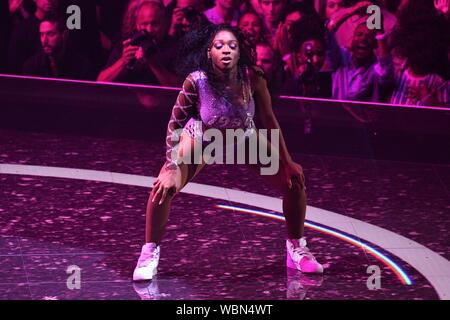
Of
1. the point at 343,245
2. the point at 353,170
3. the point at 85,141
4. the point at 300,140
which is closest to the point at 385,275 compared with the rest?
the point at 343,245

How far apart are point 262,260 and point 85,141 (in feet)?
9.44

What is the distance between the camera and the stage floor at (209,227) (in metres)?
Result: 5.88

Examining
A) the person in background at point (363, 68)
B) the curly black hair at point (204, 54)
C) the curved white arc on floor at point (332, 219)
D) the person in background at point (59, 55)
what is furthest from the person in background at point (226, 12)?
the curly black hair at point (204, 54)

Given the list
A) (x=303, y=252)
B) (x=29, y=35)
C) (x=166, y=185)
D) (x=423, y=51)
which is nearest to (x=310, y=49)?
(x=423, y=51)

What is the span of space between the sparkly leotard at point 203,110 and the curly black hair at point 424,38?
2971mm

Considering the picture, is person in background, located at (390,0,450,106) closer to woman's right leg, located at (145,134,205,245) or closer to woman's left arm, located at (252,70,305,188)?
woman's left arm, located at (252,70,305,188)

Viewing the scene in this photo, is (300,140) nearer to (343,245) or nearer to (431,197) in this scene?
(431,197)

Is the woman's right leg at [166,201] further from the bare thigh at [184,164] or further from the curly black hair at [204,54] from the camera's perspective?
the curly black hair at [204,54]

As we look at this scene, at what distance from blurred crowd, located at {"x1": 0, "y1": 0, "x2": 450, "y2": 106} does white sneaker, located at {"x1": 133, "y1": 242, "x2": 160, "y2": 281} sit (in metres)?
2.69

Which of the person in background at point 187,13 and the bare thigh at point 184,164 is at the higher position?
the person in background at point 187,13

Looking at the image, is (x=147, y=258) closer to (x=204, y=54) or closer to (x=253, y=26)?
(x=204, y=54)

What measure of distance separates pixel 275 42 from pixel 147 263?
3.29 metres

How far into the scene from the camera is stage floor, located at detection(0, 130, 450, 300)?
5879mm

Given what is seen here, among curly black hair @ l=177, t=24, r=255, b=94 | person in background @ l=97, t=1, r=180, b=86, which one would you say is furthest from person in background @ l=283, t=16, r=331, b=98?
curly black hair @ l=177, t=24, r=255, b=94
